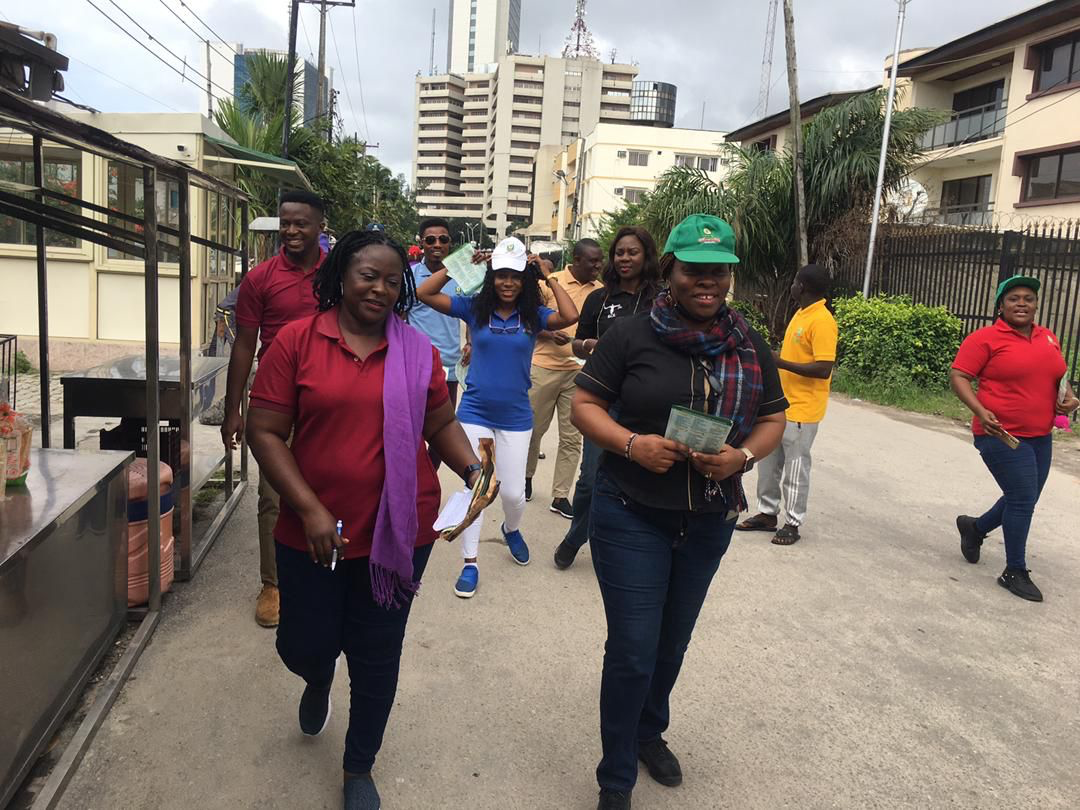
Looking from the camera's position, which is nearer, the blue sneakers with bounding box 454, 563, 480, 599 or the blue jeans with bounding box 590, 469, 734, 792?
the blue jeans with bounding box 590, 469, 734, 792

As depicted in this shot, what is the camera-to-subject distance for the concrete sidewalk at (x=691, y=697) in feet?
9.12

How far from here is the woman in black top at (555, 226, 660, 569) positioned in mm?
4703

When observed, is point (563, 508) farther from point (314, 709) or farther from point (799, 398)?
point (314, 709)

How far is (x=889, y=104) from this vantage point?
14625 mm

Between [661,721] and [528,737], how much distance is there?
1.75 ft

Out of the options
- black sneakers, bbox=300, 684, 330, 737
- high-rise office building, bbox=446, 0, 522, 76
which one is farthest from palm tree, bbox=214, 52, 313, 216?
high-rise office building, bbox=446, 0, 522, 76

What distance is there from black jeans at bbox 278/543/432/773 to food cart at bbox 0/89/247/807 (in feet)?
2.61

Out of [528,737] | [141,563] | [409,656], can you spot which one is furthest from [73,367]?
[528,737]

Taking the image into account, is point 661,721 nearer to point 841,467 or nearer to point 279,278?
point 279,278

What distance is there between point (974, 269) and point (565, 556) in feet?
33.8

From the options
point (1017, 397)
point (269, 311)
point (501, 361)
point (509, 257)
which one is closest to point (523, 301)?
point (509, 257)

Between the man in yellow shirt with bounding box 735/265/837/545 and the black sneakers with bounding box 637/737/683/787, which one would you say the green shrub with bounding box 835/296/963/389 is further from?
the black sneakers with bounding box 637/737/683/787

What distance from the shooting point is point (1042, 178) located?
22.4 meters

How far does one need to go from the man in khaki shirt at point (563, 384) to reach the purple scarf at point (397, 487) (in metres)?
3.13
